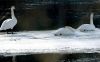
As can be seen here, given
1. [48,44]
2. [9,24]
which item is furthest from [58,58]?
[9,24]

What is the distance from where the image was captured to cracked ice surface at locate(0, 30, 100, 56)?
32.9ft

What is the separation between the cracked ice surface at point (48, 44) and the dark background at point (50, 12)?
3.02 metres

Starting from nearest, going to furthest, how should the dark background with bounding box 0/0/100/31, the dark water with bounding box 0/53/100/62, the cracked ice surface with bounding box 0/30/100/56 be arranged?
1. the dark water with bounding box 0/53/100/62
2. the cracked ice surface with bounding box 0/30/100/56
3. the dark background with bounding box 0/0/100/31

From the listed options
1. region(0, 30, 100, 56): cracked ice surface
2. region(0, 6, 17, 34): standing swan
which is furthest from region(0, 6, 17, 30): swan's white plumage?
region(0, 30, 100, 56): cracked ice surface

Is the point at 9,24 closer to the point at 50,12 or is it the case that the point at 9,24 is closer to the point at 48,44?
the point at 50,12

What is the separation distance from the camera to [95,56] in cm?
913

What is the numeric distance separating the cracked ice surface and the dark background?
3019 mm

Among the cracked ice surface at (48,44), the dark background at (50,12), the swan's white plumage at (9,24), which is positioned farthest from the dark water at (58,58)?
the dark background at (50,12)

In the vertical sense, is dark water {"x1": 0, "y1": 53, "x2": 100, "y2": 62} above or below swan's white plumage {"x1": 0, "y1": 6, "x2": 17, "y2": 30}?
above

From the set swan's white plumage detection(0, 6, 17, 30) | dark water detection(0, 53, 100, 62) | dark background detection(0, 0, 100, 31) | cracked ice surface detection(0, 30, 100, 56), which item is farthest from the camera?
dark background detection(0, 0, 100, 31)

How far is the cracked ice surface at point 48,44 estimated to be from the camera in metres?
10.0

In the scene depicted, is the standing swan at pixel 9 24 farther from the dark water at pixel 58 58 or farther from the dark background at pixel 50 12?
the dark water at pixel 58 58

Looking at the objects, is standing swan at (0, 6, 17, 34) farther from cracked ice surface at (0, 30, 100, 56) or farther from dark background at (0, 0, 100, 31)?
cracked ice surface at (0, 30, 100, 56)

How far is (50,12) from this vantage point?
16.7 meters
